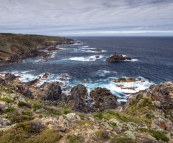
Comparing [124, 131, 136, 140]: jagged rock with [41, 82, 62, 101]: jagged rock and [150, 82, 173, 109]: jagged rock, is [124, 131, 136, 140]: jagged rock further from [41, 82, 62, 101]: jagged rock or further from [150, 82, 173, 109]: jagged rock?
[41, 82, 62, 101]: jagged rock

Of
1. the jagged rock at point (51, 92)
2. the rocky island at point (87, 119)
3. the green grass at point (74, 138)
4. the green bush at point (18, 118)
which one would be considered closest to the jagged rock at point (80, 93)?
the rocky island at point (87, 119)

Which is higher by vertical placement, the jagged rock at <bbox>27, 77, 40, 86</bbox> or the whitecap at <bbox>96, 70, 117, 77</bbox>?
the whitecap at <bbox>96, 70, 117, 77</bbox>

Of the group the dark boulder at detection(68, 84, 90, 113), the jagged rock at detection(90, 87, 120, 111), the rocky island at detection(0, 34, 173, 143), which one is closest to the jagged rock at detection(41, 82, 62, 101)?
the rocky island at detection(0, 34, 173, 143)

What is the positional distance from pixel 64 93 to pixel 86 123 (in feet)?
116

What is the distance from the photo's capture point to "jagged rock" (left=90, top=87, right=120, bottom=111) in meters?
40.3

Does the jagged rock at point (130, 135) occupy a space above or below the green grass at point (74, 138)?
below

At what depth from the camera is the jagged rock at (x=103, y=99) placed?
40.3 m

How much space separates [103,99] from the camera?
43.2 meters

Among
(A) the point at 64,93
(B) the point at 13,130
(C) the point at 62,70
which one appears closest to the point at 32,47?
(C) the point at 62,70

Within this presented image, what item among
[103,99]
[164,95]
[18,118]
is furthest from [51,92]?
[18,118]

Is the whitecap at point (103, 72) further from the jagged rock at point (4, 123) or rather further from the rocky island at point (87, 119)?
the jagged rock at point (4, 123)

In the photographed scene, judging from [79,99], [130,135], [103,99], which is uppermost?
[130,135]

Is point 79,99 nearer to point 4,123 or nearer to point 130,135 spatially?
point 4,123

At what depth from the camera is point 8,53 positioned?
103 m
